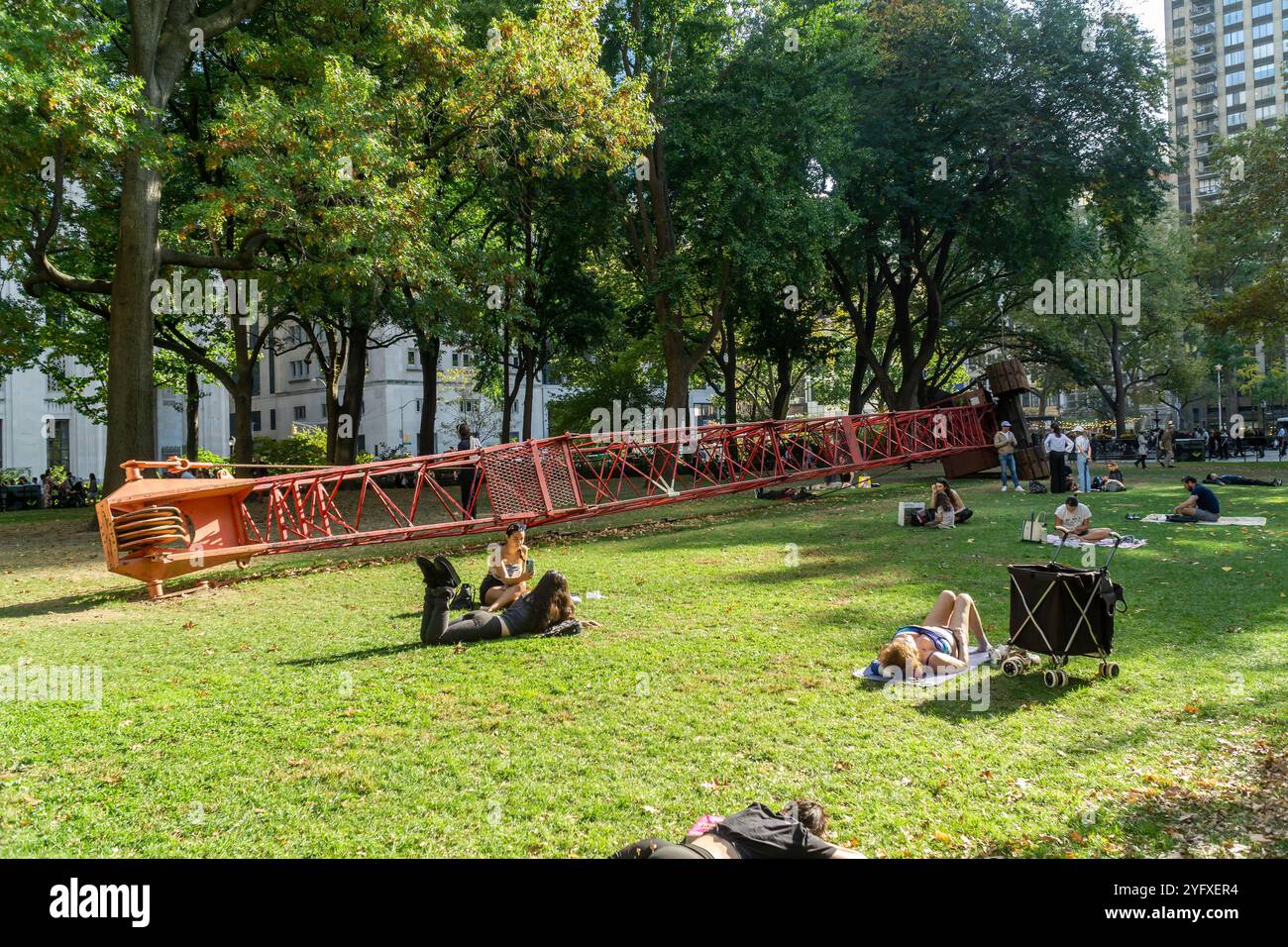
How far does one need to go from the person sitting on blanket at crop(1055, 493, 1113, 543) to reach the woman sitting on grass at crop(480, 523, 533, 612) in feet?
29.3

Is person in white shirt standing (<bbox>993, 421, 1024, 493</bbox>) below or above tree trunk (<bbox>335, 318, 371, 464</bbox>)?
below

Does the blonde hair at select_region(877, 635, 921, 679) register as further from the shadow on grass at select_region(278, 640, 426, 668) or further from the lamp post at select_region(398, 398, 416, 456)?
the lamp post at select_region(398, 398, 416, 456)

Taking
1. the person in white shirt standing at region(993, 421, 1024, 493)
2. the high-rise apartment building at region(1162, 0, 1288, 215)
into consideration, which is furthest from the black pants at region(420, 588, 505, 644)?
the high-rise apartment building at region(1162, 0, 1288, 215)

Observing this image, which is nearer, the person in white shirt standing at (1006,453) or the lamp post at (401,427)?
the person in white shirt standing at (1006,453)

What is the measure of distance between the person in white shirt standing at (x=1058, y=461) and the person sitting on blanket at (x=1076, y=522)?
10.3 meters

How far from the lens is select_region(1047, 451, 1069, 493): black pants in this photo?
24.1m

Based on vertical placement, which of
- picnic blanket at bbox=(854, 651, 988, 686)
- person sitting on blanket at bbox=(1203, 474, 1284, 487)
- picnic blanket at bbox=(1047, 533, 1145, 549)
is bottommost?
picnic blanket at bbox=(854, 651, 988, 686)

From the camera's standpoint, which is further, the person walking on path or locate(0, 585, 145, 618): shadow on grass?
the person walking on path

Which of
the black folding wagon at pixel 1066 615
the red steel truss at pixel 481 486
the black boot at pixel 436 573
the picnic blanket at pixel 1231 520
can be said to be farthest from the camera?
the picnic blanket at pixel 1231 520

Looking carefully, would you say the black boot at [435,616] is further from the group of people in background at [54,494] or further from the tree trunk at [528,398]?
the group of people in background at [54,494]

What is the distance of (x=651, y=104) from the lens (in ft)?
90.1

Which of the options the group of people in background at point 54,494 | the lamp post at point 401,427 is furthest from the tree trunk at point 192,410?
the lamp post at point 401,427

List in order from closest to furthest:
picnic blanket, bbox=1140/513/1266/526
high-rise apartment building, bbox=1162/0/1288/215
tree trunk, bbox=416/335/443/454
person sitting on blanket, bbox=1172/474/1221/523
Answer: picnic blanket, bbox=1140/513/1266/526, person sitting on blanket, bbox=1172/474/1221/523, tree trunk, bbox=416/335/443/454, high-rise apartment building, bbox=1162/0/1288/215

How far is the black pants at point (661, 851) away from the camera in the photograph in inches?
148
